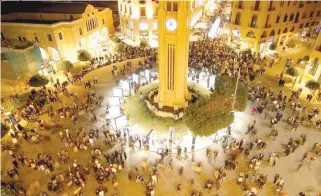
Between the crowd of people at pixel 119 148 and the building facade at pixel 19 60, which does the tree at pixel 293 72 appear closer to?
the crowd of people at pixel 119 148

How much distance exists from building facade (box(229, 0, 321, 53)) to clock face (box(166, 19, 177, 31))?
24.4 metres

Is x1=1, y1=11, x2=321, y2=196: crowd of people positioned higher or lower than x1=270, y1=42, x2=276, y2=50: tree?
lower

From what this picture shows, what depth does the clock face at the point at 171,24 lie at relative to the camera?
26.5 meters

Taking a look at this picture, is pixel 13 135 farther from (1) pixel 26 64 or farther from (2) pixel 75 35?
(2) pixel 75 35

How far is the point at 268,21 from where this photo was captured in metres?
45.2

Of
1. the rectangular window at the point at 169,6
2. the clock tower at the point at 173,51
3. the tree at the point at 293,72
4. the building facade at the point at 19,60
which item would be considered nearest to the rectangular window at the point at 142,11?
the building facade at the point at 19,60

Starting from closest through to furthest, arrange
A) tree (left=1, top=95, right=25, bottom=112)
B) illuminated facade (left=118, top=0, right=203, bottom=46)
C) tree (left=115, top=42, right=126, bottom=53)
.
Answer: tree (left=1, top=95, right=25, bottom=112), tree (left=115, top=42, right=126, bottom=53), illuminated facade (left=118, top=0, right=203, bottom=46)

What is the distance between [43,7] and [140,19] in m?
19.0

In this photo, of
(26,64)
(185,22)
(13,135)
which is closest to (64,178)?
(13,135)

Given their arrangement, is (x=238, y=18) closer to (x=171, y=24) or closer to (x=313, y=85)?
(x=313, y=85)

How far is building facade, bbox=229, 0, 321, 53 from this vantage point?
44406mm

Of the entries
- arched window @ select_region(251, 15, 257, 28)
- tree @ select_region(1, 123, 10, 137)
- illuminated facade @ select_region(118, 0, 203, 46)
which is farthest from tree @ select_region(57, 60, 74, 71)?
arched window @ select_region(251, 15, 257, 28)

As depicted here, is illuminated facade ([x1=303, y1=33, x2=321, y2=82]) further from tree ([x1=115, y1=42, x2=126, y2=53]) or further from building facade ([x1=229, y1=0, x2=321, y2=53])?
tree ([x1=115, y1=42, x2=126, y2=53])

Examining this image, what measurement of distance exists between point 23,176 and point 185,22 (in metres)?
22.0
